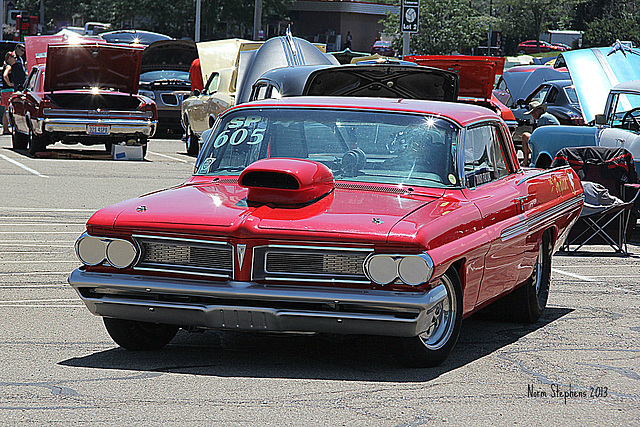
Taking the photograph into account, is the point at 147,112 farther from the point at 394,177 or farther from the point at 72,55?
the point at 394,177

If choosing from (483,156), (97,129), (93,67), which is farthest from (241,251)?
(93,67)

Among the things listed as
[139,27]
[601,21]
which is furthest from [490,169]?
[139,27]

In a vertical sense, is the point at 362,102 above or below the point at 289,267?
above

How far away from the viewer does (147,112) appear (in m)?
18.6

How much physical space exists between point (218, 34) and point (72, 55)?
5297cm

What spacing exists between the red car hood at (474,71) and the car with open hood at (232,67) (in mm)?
2040

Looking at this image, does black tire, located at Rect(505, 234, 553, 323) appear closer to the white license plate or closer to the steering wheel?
the steering wheel

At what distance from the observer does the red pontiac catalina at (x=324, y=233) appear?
17.2 feet

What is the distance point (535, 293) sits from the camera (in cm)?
710

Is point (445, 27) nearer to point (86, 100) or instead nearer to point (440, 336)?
point (86, 100)

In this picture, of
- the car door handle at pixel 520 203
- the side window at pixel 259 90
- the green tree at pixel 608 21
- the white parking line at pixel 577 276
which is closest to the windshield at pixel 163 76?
the side window at pixel 259 90

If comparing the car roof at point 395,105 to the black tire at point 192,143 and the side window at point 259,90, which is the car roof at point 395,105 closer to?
the side window at point 259,90

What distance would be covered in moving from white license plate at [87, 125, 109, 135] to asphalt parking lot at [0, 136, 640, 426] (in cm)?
986

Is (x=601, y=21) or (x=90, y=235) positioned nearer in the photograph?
(x=90, y=235)
